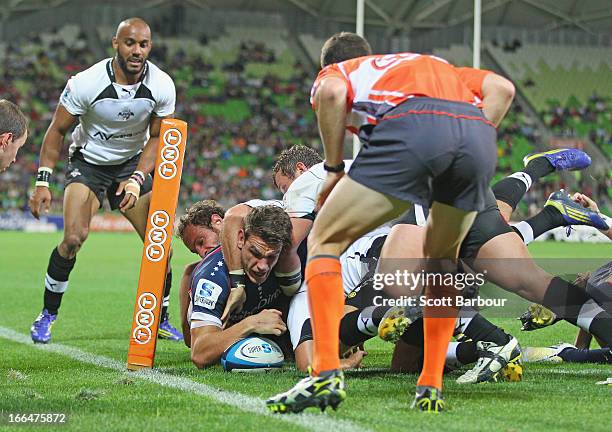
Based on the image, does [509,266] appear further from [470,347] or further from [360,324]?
[360,324]

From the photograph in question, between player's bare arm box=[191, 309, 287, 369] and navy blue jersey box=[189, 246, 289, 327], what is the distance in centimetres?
9

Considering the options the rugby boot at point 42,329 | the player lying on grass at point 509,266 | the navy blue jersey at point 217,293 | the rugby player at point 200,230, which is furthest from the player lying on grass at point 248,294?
the rugby boot at point 42,329

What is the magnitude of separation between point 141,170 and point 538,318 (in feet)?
9.47

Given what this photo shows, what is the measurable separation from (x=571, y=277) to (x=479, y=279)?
3.83ft

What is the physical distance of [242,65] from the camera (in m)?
40.1

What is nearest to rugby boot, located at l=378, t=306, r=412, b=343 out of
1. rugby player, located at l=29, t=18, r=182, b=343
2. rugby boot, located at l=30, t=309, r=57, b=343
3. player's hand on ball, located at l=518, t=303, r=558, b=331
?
player's hand on ball, located at l=518, t=303, r=558, b=331

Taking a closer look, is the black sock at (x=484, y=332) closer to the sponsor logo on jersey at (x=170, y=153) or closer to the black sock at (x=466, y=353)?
the black sock at (x=466, y=353)

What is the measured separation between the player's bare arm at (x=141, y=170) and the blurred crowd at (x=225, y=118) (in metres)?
21.7

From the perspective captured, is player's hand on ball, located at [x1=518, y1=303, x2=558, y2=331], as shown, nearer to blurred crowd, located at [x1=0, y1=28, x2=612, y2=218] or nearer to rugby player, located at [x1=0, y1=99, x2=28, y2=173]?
rugby player, located at [x1=0, y1=99, x2=28, y2=173]

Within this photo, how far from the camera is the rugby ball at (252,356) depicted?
5.20 metres

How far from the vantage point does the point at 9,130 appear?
4477 mm

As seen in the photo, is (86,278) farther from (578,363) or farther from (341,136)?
(341,136)

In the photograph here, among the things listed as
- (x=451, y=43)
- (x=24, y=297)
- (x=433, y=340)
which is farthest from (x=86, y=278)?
(x=451, y=43)

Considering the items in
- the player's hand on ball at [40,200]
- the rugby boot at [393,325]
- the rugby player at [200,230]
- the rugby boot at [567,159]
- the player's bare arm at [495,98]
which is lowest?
the rugby boot at [393,325]
